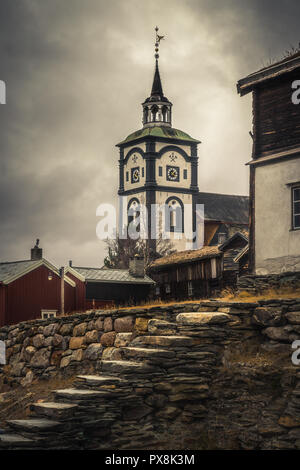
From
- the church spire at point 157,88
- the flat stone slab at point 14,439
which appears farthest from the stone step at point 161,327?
the church spire at point 157,88

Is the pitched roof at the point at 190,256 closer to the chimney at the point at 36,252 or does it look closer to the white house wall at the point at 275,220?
the chimney at the point at 36,252

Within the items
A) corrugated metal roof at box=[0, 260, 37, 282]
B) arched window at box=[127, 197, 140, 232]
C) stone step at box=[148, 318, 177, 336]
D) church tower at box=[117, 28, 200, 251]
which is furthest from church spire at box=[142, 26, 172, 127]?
stone step at box=[148, 318, 177, 336]

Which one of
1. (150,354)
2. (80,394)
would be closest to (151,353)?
(150,354)

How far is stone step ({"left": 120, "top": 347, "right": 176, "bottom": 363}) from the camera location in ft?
56.7

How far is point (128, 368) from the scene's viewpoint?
17.0 metres

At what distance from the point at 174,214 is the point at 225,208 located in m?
8.69

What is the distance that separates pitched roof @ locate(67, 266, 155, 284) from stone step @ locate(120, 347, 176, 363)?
745 inches

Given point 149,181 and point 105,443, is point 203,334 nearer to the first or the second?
point 105,443

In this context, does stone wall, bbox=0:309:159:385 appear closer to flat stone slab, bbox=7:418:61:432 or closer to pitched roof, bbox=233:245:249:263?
flat stone slab, bbox=7:418:61:432

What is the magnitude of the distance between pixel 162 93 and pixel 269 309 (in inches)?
3463

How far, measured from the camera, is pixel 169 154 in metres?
100

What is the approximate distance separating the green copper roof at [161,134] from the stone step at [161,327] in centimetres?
8088

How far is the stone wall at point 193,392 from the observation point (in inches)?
627

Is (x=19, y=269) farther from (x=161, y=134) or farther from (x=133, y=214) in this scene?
(x=161, y=134)
